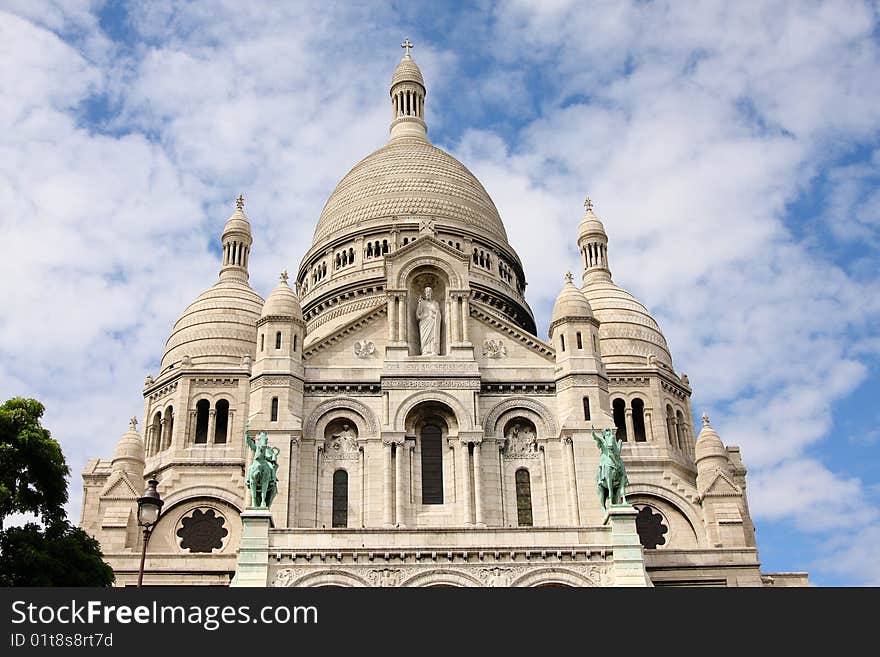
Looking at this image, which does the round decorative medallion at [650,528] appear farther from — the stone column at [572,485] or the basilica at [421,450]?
the stone column at [572,485]

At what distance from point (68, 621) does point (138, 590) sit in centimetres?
147

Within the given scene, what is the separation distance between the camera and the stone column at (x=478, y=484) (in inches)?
1614

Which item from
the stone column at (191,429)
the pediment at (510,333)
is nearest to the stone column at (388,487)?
the pediment at (510,333)

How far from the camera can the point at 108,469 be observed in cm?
5459

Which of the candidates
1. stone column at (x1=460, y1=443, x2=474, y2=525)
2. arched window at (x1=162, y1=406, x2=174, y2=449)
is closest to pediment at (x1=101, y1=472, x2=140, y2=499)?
arched window at (x1=162, y1=406, x2=174, y2=449)

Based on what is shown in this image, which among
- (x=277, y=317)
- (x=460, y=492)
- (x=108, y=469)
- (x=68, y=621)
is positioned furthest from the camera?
(x=108, y=469)

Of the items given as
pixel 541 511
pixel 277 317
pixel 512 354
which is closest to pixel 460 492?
pixel 541 511

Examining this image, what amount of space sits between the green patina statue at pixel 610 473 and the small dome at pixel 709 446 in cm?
1430

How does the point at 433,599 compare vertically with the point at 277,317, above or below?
below

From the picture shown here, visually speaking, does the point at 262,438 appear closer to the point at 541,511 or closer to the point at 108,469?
the point at 541,511

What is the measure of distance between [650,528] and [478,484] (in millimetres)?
12720

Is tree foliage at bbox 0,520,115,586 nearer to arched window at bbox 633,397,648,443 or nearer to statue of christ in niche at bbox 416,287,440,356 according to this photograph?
statue of christ in niche at bbox 416,287,440,356

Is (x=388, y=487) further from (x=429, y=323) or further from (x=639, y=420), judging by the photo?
(x=639, y=420)

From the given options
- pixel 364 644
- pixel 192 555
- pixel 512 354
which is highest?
pixel 512 354
